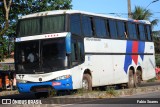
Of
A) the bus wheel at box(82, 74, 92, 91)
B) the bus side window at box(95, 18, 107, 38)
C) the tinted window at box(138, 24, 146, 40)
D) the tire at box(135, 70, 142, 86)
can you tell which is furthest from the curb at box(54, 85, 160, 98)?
the tinted window at box(138, 24, 146, 40)

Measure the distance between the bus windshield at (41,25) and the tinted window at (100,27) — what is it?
9.82ft

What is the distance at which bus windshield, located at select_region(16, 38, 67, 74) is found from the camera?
18.7m

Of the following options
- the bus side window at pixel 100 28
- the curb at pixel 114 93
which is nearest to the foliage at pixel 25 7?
the bus side window at pixel 100 28

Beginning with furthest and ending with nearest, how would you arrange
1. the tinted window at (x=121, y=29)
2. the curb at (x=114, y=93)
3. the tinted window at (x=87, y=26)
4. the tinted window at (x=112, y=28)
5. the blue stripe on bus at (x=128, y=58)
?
1. the blue stripe on bus at (x=128, y=58)
2. the tinted window at (x=121, y=29)
3. the tinted window at (x=112, y=28)
4. the tinted window at (x=87, y=26)
5. the curb at (x=114, y=93)

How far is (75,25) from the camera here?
19.7 m

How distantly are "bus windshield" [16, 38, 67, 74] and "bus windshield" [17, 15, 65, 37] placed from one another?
0.50 m

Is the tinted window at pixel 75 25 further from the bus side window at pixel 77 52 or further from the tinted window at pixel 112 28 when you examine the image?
the tinted window at pixel 112 28

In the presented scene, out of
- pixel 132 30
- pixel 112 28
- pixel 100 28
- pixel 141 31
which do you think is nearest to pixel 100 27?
pixel 100 28

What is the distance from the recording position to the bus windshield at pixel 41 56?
18734 mm

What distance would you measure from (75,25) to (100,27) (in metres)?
2.80

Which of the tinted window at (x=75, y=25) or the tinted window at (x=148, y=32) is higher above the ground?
the tinted window at (x=148, y=32)

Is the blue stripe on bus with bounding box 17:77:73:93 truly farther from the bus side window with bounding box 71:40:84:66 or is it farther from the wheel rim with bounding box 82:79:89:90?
the wheel rim with bounding box 82:79:89:90

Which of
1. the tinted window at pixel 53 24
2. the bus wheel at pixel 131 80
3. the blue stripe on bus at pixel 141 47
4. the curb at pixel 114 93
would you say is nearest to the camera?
the curb at pixel 114 93

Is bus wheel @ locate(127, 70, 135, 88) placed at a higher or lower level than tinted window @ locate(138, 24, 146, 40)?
lower
